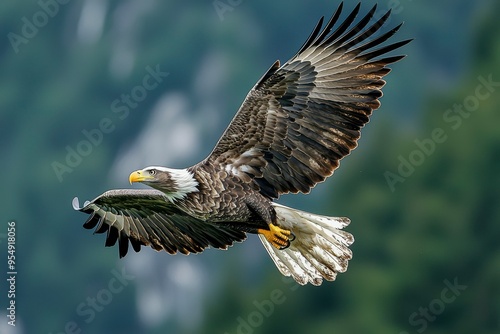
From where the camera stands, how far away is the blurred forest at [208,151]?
64.6 ft

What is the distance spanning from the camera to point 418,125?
79.0ft

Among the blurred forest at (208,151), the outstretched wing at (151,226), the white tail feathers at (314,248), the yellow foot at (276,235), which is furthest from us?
the blurred forest at (208,151)

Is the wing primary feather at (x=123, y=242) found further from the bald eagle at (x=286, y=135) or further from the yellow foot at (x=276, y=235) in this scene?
the yellow foot at (x=276, y=235)

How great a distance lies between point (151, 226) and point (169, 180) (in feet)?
4.32

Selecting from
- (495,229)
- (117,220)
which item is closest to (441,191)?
(495,229)

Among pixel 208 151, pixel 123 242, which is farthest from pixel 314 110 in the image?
pixel 208 151

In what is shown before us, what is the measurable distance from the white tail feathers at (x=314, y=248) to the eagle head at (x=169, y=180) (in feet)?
2.96

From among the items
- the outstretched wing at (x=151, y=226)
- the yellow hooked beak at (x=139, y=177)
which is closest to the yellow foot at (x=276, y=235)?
the outstretched wing at (x=151, y=226)

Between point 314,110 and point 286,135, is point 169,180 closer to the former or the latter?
point 286,135

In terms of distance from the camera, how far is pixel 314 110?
9.30 meters

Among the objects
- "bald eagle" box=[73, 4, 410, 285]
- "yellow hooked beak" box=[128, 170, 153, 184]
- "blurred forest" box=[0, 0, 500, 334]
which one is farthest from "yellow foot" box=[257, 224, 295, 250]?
"blurred forest" box=[0, 0, 500, 334]

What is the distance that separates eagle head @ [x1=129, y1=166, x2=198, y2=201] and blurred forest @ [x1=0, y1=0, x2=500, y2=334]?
Answer: 873 centimetres

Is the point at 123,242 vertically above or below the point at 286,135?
below

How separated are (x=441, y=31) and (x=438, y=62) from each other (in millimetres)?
1203
